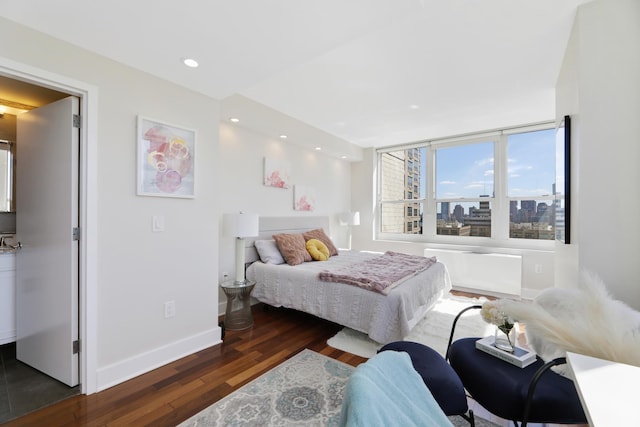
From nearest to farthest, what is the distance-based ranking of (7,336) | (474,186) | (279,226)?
(7,336) → (279,226) → (474,186)

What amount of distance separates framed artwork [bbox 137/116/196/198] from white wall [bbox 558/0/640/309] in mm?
2958

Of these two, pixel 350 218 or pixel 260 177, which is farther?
pixel 350 218

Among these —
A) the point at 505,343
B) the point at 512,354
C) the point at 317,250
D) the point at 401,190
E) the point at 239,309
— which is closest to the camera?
the point at 512,354

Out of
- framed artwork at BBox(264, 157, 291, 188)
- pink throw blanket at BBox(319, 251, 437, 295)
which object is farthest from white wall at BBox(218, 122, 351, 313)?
pink throw blanket at BBox(319, 251, 437, 295)

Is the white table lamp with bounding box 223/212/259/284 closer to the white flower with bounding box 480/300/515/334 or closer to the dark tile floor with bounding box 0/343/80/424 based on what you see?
the dark tile floor with bounding box 0/343/80/424

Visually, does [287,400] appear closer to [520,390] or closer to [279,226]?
[520,390]

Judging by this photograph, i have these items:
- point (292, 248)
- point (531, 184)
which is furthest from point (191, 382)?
point (531, 184)

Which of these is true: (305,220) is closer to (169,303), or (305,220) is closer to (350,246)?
(350,246)

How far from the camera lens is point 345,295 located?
2.80 metres

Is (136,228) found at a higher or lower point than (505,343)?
higher

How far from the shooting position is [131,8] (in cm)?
158

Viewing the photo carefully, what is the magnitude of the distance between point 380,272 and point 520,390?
1.77 m

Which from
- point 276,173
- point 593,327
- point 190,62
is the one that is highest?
point 190,62

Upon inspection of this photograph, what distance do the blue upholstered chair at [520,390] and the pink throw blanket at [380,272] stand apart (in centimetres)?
102
